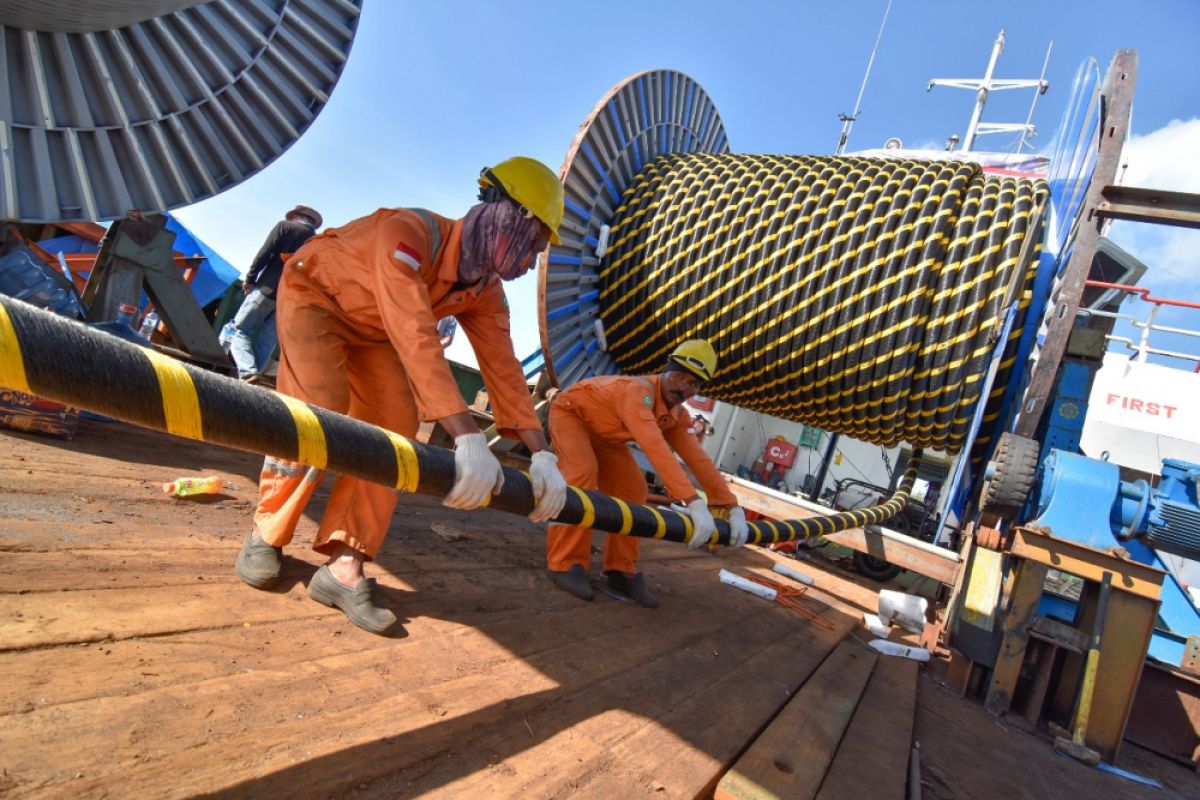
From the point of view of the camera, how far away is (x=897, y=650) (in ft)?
11.2

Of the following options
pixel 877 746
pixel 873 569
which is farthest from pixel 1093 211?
pixel 873 569

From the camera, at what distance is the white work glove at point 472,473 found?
161cm

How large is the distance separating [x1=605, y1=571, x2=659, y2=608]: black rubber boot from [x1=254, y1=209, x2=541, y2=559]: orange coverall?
3.86 feet

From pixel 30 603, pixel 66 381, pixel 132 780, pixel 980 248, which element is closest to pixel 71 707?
pixel 132 780

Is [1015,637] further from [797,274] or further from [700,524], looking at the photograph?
[797,274]

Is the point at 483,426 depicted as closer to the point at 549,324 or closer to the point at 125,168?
the point at 549,324

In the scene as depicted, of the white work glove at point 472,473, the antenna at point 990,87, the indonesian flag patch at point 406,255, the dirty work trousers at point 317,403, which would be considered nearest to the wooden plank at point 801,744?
the white work glove at point 472,473

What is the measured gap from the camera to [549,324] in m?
4.52

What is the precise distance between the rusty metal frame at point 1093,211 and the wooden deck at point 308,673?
1.85 m

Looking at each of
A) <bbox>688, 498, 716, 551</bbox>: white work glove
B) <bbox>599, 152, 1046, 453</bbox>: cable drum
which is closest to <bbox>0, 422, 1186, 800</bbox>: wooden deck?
<bbox>688, 498, 716, 551</bbox>: white work glove

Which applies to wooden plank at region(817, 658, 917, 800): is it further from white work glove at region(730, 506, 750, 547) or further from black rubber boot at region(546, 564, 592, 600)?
black rubber boot at region(546, 564, 592, 600)

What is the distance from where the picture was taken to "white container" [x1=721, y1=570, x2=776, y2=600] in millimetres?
3768

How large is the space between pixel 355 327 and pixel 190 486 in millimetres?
1003

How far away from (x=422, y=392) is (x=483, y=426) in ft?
12.4
